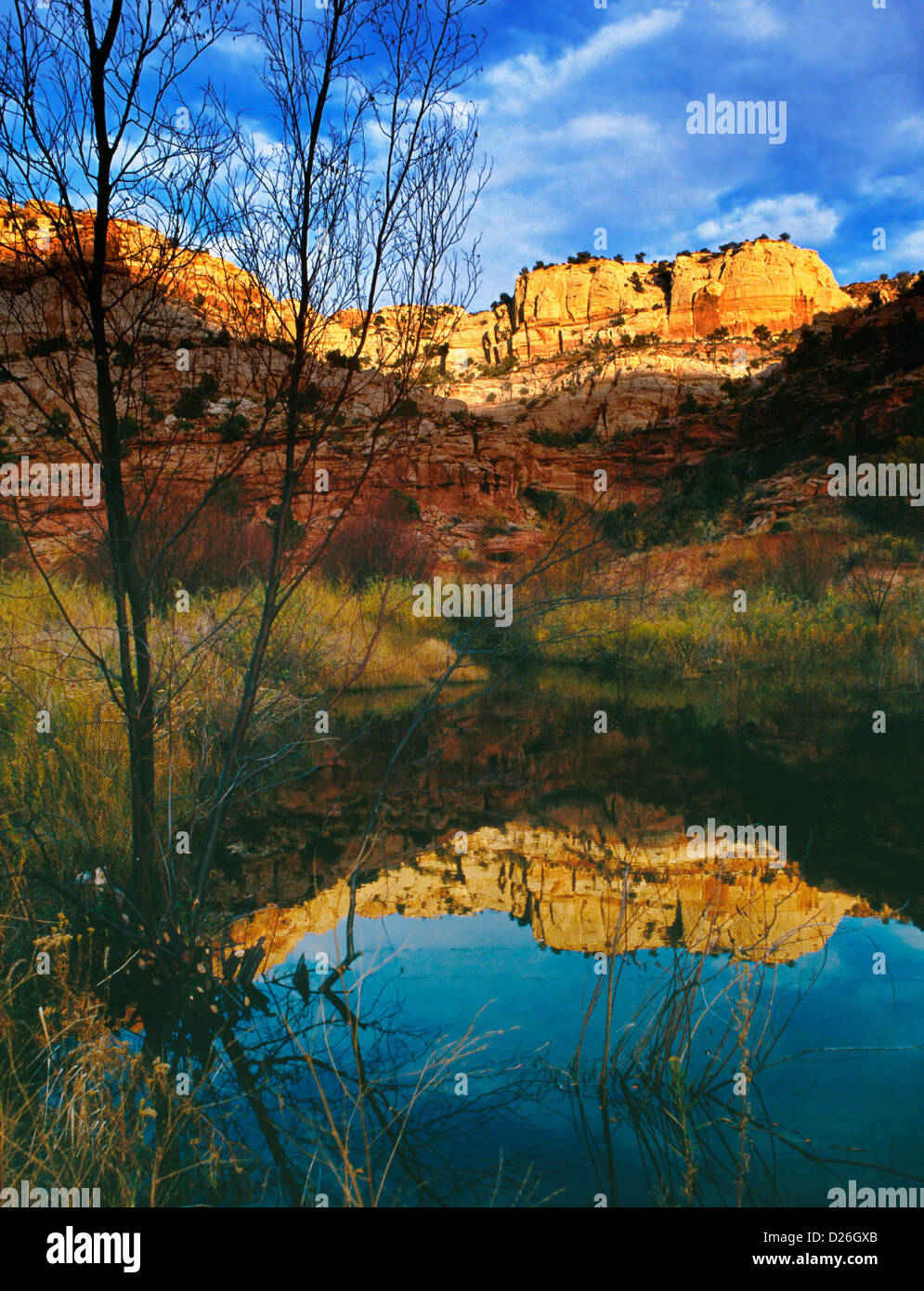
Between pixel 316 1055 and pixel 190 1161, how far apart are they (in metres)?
0.53

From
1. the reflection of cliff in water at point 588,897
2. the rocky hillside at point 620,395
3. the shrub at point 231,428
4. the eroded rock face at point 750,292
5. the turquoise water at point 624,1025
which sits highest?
the eroded rock face at point 750,292

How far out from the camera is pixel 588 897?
3.68 metres

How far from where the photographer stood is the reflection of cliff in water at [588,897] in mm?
3229

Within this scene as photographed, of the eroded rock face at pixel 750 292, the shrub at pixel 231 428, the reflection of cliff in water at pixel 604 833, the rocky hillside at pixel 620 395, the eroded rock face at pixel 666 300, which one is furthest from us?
the eroded rock face at pixel 666 300

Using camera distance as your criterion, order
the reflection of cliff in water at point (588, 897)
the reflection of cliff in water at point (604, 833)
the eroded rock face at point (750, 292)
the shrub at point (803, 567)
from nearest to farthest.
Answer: the reflection of cliff in water at point (588, 897)
the reflection of cliff in water at point (604, 833)
the shrub at point (803, 567)
the eroded rock face at point (750, 292)

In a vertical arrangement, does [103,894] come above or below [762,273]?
below

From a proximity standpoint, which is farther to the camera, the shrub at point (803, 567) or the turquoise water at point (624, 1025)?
the shrub at point (803, 567)

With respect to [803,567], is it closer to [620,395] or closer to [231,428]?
[231,428]

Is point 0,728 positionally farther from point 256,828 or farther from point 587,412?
point 587,412

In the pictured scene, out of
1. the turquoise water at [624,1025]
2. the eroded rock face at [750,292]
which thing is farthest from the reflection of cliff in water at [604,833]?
the eroded rock face at [750,292]

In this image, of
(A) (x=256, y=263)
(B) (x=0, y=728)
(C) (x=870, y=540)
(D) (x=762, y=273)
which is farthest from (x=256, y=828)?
(D) (x=762, y=273)

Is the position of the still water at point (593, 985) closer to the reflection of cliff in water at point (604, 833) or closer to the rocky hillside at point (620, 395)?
the reflection of cliff in water at point (604, 833)

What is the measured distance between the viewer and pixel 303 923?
11.2 feet

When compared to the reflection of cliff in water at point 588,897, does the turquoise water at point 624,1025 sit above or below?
below
